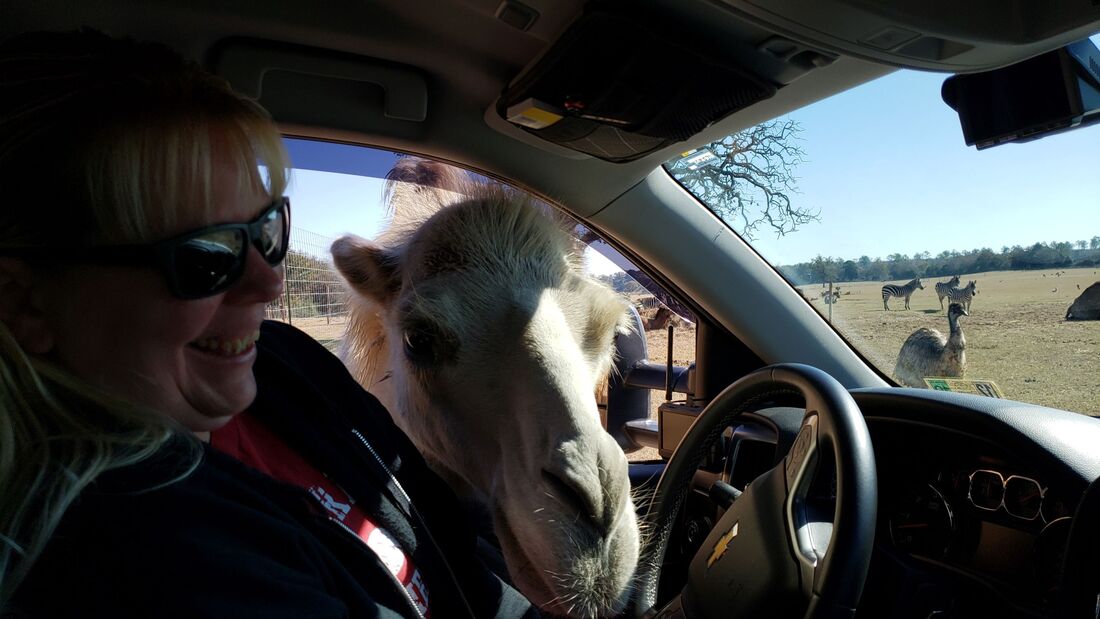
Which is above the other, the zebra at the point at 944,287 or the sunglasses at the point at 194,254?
the zebra at the point at 944,287

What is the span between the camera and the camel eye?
1851mm

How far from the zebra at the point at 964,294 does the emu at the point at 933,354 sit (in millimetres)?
24

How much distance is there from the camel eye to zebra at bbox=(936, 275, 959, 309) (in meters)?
1.74

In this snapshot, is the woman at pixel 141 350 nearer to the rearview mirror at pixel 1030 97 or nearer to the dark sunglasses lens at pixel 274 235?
the dark sunglasses lens at pixel 274 235

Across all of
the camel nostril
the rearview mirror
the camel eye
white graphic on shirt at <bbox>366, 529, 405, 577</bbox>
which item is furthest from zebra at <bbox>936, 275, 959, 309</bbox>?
white graphic on shirt at <bbox>366, 529, 405, 577</bbox>

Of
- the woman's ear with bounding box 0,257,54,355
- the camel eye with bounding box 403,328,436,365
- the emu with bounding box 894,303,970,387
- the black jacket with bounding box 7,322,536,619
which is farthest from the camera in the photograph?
the emu with bounding box 894,303,970,387

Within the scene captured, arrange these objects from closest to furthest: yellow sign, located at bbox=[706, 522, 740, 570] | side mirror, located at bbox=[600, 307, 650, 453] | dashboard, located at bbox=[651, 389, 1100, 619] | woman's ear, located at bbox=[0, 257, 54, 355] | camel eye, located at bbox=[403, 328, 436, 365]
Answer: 1. woman's ear, located at bbox=[0, 257, 54, 355]
2. dashboard, located at bbox=[651, 389, 1100, 619]
3. yellow sign, located at bbox=[706, 522, 740, 570]
4. camel eye, located at bbox=[403, 328, 436, 365]
5. side mirror, located at bbox=[600, 307, 650, 453]

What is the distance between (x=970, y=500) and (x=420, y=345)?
4.91ft

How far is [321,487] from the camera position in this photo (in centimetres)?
129

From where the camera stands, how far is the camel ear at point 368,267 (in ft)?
7.23

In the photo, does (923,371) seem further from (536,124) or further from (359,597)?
(359,597)

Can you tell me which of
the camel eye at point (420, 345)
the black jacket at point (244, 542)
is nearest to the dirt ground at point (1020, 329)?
the camel eye at point (420, 345)

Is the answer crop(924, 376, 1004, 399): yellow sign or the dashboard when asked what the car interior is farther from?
crop(924, 376, 1004, 399): yellow sign

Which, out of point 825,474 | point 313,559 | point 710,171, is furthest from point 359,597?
point 710,171
